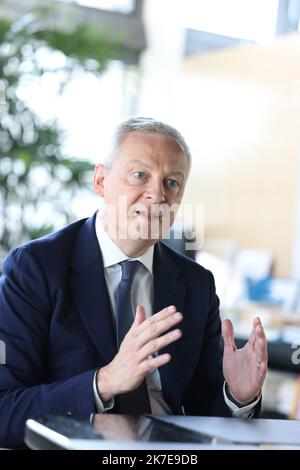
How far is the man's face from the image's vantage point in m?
1.62

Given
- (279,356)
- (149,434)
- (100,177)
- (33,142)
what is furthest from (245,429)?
(33,142)

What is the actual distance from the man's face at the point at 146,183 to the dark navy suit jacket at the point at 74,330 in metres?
0.10

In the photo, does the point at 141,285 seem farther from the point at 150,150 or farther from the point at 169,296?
the point at 150,150

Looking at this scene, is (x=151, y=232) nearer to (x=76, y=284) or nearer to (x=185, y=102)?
(x=76, y=284)

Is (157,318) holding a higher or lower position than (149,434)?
higher

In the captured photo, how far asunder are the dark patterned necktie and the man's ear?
A: 0.16 m

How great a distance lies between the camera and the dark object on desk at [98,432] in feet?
3.83

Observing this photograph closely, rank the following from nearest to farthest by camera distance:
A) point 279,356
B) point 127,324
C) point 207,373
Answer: point 127,324 → point 207,373 → point 279,356

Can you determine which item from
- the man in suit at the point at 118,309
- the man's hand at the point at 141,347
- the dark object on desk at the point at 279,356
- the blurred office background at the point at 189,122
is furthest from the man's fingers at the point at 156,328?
the dark object on desk at the point at 279,356

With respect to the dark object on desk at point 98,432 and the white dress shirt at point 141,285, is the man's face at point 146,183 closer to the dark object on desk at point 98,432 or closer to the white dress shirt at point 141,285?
the white dress shirt at point 141,285

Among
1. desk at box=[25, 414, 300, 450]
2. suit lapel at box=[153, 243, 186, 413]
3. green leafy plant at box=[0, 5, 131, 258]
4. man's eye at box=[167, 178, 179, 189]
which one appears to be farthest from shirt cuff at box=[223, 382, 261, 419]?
green leafy plant at box=[0, 5, 131, 258]

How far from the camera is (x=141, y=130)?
1.64 metres

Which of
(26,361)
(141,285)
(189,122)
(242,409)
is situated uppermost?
(189,122)

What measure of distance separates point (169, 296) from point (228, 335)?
189 millimetres
